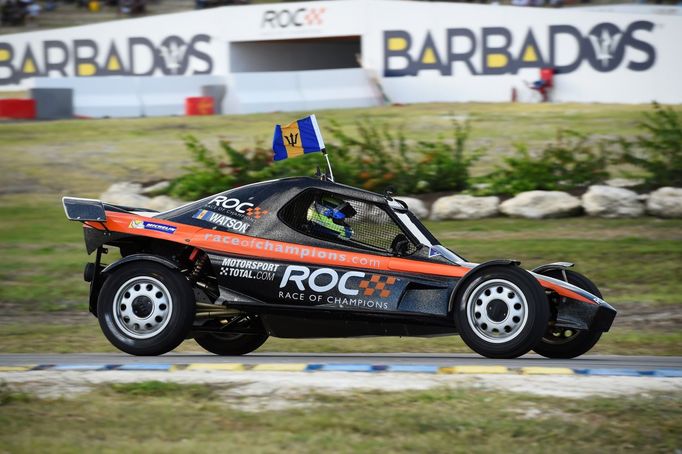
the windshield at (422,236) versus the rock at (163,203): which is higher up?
the windshield at (422,236)

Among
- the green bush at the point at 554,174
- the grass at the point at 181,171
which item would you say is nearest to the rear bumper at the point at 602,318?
the grass at the point at 181,171

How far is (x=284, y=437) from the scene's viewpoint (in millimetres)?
5852

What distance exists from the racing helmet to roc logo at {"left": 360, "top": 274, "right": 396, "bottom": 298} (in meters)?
0.41

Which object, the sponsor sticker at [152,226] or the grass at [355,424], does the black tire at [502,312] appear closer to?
the grass at [355,424]

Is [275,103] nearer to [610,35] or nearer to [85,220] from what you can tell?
[610,35]

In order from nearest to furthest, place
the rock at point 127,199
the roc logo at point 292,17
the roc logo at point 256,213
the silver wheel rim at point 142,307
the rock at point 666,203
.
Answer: the silver wheel rim at point 142,307 → the roc logo at point 256,213 → the rock at point 666,203 → the rock at point 127,199 → the roc logo at point 292,17

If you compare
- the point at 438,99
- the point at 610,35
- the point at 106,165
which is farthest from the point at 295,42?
the point at 106,165

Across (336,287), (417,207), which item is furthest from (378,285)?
(417,207)

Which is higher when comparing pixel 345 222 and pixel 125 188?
pixel 345 222

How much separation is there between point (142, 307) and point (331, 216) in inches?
63.4

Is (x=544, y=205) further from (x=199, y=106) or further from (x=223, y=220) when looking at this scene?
(x=199, y=106)

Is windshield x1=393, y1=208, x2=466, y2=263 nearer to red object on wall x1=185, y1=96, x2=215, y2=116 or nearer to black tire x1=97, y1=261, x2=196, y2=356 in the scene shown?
black tire x1=97, y1=261, x2=196, y2=356

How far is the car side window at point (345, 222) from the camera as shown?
28.2 ft

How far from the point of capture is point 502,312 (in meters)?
8.14
